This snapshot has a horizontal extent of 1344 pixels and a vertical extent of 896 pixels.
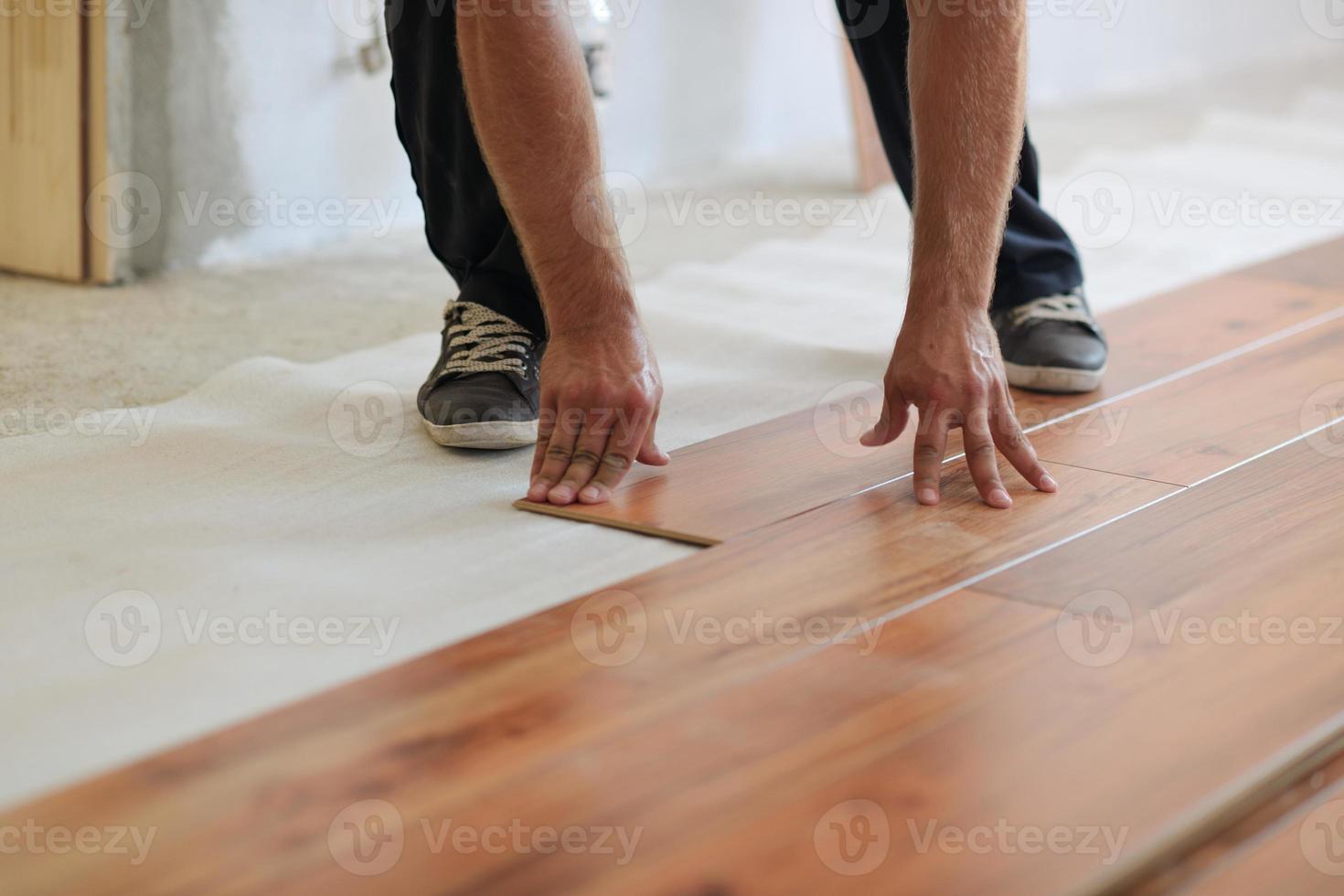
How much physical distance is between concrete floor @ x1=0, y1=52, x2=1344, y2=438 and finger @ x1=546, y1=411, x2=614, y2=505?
589mm

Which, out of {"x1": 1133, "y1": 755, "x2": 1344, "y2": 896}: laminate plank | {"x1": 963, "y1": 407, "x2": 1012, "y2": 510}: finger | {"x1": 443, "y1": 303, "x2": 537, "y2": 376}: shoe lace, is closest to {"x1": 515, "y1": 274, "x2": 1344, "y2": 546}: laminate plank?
{"x1": 963, "y1": 407, "x2": 1012, "y2": 510}: finger

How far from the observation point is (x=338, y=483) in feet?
4.84

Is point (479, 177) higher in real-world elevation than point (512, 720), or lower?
higher

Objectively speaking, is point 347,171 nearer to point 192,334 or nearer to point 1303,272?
point 192,334

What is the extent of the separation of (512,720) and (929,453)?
1.86 ft

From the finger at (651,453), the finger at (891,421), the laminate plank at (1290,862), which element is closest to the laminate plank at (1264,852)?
the laminate plank at (1290,862)

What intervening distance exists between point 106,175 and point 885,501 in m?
1.52

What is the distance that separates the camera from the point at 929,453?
4.54 feet

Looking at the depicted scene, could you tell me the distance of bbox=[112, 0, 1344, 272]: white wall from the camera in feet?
7.84

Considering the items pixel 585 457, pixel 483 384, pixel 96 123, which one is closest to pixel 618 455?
pixel 585 457

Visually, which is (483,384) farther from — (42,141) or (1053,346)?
(42,141)

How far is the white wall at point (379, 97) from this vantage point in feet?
7.84

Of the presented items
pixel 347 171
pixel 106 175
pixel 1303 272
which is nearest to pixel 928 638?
pixel 1303 272

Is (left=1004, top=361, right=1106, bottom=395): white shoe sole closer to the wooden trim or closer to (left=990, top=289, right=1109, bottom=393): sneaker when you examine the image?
(left=990, top=289, right=1109, bottom=393): sneaker
